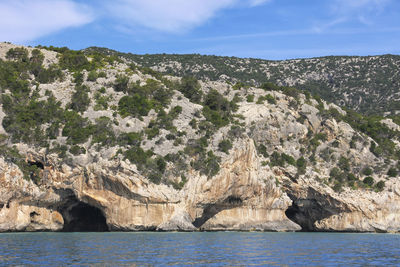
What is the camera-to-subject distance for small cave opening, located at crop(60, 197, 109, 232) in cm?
5703

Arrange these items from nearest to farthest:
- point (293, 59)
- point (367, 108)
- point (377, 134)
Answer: point (377, 134) < point (367, 108) < point (293, 59)

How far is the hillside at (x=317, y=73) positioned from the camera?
127 meters

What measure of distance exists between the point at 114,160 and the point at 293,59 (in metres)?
111

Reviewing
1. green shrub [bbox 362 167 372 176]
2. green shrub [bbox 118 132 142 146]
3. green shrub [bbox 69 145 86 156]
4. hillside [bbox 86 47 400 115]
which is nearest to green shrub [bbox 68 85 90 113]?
green shrub [bbox 118 132 142 146]

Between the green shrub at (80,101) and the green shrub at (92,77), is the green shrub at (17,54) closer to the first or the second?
the green shrub at (92,77)

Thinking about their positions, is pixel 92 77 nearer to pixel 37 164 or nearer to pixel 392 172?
pixel 37 164

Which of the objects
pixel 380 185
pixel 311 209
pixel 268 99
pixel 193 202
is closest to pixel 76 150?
pixel 193 202

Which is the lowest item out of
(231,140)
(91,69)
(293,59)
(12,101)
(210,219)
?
(210,219)

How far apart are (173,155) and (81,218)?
1494 centimetres

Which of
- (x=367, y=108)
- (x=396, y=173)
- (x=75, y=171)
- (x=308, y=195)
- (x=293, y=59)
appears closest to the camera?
(x=75, y=171)

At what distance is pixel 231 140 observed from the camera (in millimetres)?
64938

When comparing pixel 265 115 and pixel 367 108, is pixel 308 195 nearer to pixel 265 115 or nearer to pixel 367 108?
pixel 265 115

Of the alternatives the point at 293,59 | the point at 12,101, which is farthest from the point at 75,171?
the point at 293,59

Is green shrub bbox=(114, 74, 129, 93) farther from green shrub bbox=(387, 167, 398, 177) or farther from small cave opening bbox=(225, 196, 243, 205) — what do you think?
green shrub bbox=(387, 167, 398, 177)
